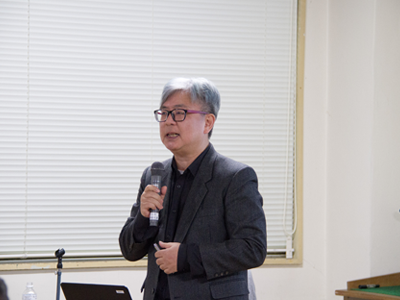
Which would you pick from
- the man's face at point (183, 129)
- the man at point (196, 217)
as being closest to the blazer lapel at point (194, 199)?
the man at point (196, 217)

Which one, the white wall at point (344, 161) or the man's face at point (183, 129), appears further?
the white wall at point (344, 161)

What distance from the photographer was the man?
1.58 metres

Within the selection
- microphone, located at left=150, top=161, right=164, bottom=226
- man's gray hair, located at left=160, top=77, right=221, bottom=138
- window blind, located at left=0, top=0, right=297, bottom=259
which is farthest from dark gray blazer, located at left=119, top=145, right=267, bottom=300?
window blind, located at left=0, top=0, right=297, bottom=259

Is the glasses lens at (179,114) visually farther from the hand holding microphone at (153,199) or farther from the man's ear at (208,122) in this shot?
the hand holding microphone at (153,199)

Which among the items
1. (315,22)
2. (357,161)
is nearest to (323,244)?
(357,161)

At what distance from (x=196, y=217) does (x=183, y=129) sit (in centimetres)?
35

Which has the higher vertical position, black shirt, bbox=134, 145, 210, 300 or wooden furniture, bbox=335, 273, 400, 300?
black shirt, bbox=134, 145, 210, 300

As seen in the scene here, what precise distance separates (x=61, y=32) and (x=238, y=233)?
2.26m

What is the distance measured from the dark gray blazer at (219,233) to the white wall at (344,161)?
1.55 meters

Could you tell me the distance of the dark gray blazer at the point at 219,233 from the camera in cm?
158

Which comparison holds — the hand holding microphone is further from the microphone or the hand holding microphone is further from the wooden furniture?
the wooden furniture

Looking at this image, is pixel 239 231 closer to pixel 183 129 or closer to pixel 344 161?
pixel 183 129

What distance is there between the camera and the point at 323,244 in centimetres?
338

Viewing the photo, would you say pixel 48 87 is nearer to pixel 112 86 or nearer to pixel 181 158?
pixel 112 86
